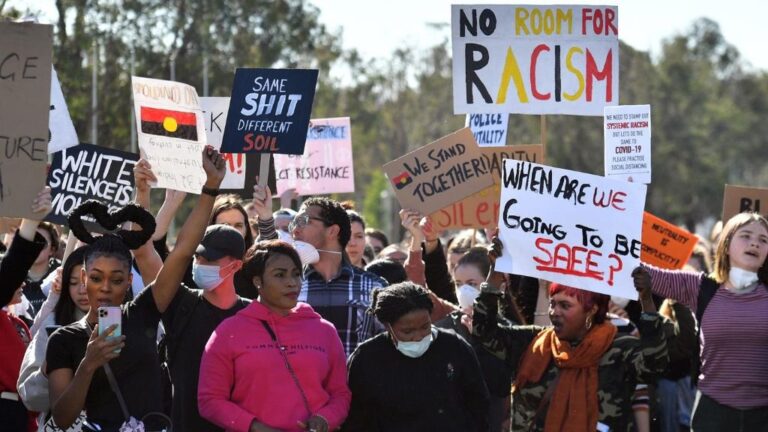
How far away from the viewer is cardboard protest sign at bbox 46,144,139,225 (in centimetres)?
855

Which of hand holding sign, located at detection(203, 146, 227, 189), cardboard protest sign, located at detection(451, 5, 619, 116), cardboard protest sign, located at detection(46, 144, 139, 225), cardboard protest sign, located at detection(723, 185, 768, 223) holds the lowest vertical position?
cardboard protest sign, located at detection(723, 185, 768, 223)

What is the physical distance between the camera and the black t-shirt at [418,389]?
5965mm

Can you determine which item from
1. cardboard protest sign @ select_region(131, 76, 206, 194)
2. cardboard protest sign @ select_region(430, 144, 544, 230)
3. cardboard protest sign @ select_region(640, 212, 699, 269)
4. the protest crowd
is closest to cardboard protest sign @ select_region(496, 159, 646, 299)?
the protest crowd

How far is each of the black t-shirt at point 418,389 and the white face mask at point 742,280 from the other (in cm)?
160

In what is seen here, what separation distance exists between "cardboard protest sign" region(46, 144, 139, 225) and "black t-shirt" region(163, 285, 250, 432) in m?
2.53

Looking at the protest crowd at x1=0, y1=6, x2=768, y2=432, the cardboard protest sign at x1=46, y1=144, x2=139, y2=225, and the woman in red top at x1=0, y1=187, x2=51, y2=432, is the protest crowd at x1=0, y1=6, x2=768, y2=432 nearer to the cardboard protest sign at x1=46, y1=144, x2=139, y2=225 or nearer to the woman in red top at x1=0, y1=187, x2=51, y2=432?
the woman in red top at x1=0, y1=187, x2=51, y2=432

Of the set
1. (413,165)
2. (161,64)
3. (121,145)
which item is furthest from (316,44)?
(413,165)

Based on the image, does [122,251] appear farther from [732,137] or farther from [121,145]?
[732,137]

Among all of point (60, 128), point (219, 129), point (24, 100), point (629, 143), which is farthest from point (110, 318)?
point (629, 143)

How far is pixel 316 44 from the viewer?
3931cm

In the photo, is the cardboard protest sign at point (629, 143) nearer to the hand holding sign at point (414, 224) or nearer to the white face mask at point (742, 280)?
the hand holding sign at point (414, 224)

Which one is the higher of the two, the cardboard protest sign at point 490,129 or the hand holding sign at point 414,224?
the cardboard protest sign at point 490,129

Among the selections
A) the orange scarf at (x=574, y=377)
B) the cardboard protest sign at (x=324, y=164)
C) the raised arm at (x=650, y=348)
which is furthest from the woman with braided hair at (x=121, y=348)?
the cardboard protest sign at (x=324, y=164)

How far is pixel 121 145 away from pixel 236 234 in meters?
24.3
